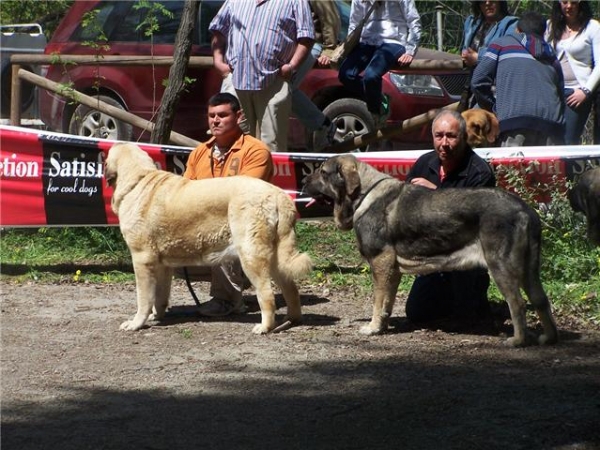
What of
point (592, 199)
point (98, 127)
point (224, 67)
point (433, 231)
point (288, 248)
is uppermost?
point (224, 67)

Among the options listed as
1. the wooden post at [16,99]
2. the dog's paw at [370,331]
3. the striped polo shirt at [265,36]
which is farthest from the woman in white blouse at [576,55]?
the wooden post at [16,99]

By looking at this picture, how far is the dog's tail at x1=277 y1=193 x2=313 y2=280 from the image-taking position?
7.71 metres

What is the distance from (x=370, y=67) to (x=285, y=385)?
5.40 meters

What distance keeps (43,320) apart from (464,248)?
3.27m

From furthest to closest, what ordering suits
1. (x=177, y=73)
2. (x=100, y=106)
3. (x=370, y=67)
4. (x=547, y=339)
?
(x=100, y=106)
(x=370, y=67)
(x=177, y=73)
(x=547, y=339)

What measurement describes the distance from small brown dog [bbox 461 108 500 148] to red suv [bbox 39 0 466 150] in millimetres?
3642

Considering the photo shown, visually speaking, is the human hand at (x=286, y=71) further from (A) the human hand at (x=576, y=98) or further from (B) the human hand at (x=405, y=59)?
(A) the human hand at (x=576, y=98)

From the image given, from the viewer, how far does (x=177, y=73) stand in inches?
428

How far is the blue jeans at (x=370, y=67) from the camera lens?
36.5 ft

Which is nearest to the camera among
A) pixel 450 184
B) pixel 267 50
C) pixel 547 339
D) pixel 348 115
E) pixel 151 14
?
pixel 547 339

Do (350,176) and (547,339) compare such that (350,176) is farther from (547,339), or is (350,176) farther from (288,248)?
(547,339)

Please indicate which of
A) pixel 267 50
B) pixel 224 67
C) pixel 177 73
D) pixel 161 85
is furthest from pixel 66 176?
pixel 161 85

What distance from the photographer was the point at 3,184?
10.2m

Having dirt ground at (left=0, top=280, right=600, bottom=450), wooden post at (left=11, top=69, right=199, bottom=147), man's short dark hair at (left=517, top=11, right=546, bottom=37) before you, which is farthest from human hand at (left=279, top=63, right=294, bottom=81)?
dirt ground at (left=0, top=280, right=600, bottom=450)
